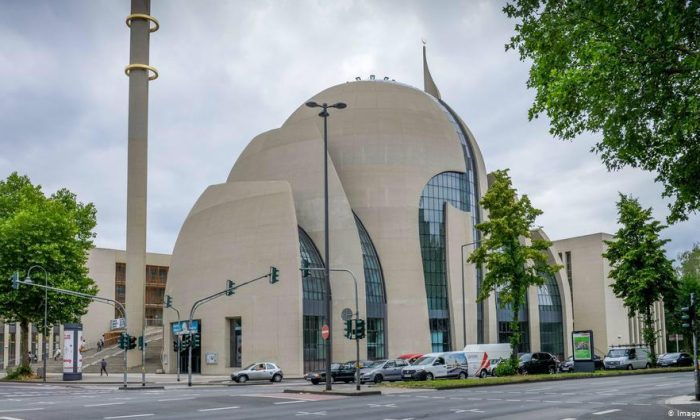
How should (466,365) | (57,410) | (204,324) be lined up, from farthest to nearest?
(204,324), (466,365), (57,410)

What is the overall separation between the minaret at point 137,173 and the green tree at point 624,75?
54218 mm

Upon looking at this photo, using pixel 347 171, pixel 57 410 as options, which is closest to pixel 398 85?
pixel 347 171

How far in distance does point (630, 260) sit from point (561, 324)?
21.5 metres

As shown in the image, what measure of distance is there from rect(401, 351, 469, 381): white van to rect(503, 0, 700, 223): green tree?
24590 millimetres

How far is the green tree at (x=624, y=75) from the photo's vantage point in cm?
1570

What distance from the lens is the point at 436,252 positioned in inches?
2630

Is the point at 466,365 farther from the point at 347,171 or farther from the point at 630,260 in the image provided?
the point at 347,171

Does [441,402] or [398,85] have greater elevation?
[398,85]

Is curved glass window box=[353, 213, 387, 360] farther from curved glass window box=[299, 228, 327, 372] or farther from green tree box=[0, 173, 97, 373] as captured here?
green tree box=[0, 173, 97, 373]

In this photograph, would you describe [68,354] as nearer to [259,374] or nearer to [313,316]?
→ [259,374]

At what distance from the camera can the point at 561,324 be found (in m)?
75.9

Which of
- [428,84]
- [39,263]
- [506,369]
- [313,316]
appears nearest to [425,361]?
[506,369]

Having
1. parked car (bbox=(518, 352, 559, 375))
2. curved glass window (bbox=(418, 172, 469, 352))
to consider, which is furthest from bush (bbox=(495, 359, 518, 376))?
curved glass window (bbox=(418, 172, 469, 352))

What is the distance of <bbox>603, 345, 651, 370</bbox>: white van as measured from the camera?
54656 millimetres
